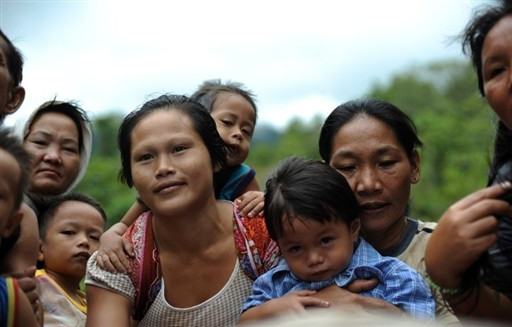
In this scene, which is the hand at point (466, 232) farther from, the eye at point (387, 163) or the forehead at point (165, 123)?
the forehead at point (165, 123)

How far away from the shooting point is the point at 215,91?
3.68m

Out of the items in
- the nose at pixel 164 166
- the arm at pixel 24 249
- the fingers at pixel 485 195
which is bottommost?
the arm at pixel 24 249

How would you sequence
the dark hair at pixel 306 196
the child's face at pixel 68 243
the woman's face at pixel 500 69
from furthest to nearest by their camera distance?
1. the child's face at pixel 68 243
2. the dark hair at pixel 306 196
3. the woman's face at pixel 500 69

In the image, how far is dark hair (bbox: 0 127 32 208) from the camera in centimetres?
206

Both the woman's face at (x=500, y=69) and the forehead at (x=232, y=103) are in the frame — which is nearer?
the woman's face at (x=500, y=69)

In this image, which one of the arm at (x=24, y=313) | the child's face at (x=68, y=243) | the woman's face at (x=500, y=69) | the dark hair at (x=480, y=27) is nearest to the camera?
the arm at (x=24, y=313)

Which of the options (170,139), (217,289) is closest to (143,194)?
(170,139)

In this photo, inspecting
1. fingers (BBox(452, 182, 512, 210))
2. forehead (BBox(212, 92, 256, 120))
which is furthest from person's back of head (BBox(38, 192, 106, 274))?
fingers (BBox(452, 182, 512, 210))

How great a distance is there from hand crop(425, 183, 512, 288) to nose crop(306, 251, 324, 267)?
49 centimetres

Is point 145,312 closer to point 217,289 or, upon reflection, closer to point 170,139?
point 217,289

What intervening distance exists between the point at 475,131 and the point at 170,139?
27.2 metres

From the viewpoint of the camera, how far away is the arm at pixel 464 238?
75.4 inches

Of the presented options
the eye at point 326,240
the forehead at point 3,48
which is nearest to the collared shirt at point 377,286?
the eye at point 326,240

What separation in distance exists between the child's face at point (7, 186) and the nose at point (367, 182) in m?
1.22
